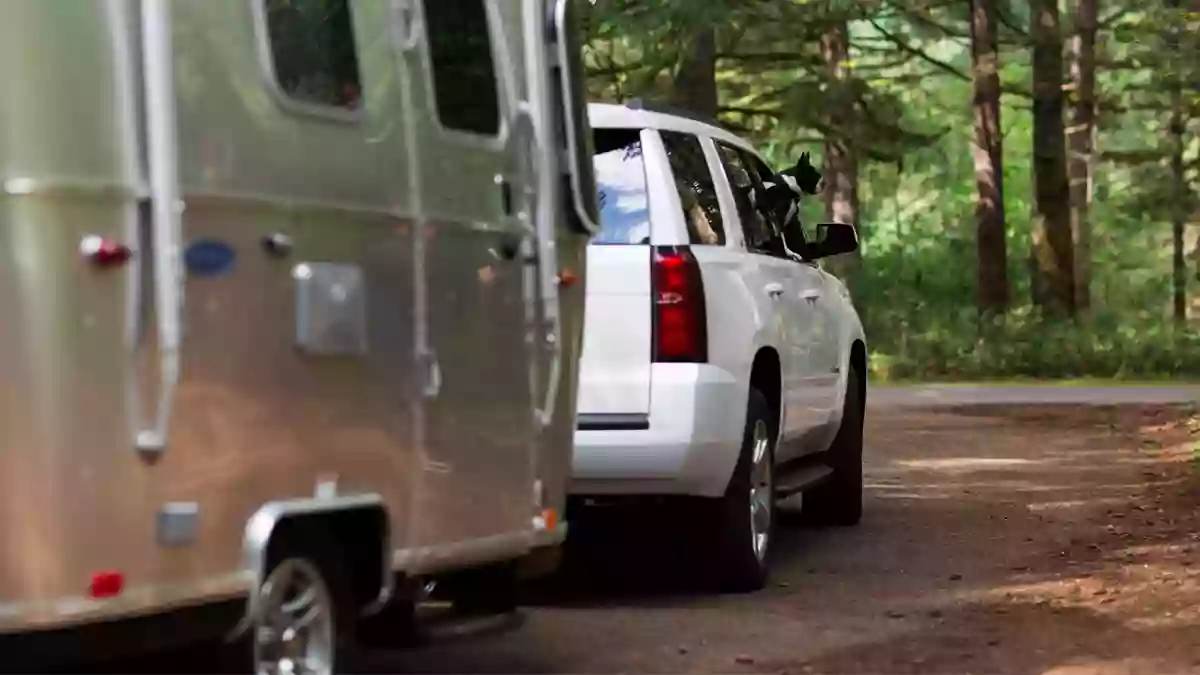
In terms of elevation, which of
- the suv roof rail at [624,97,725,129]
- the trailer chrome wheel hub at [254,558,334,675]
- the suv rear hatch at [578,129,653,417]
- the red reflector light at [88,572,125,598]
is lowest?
the trailer chrome wheel hub at [254,558,334,675]

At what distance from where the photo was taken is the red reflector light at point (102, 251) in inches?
193

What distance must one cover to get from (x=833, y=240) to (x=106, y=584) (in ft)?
21.6

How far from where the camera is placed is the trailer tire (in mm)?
5777

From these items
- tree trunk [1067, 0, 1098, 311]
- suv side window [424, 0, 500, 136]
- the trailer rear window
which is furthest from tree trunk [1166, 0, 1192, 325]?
the trailer rear window

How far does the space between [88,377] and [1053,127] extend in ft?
75.8

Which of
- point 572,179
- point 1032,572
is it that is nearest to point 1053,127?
point 1032,572

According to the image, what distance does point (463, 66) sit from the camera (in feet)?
22.4

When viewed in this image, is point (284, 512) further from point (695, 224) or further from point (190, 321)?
point (695, 224)

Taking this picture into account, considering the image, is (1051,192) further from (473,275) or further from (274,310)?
(274,310)

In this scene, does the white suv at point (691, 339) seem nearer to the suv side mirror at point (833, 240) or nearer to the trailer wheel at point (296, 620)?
the suv side mirror at point (833, 240)

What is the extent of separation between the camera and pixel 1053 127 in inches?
1057

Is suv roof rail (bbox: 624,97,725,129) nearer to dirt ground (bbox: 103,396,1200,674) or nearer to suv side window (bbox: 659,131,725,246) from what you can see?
suv side window (bbox: 659,131,725,246)

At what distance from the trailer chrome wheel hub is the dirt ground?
2.73 ft

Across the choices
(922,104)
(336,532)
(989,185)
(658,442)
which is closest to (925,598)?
(658,442)
